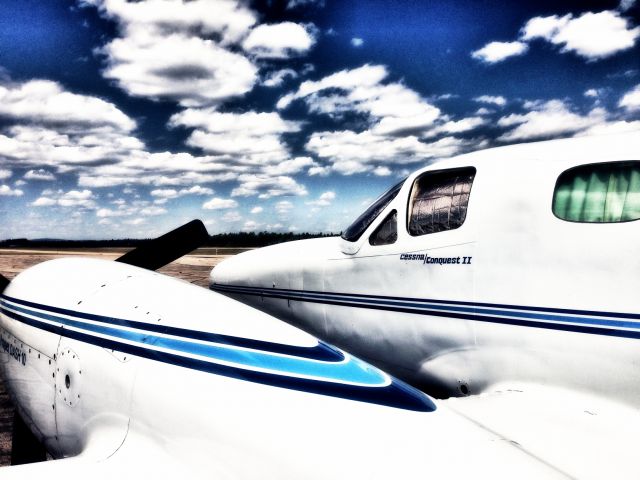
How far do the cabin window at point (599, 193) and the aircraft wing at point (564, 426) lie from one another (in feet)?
4.59

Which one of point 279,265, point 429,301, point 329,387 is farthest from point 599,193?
point 279,265

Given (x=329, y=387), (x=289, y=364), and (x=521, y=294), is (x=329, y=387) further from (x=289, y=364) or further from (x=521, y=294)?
(x=521, y=294)

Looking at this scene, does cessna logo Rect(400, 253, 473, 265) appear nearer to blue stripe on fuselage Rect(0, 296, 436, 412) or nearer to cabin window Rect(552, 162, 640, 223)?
cabin window Rect(552, 162, 640, 223)

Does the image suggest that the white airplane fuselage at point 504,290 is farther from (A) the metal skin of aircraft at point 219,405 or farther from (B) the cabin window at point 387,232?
(A) the metal skin of aircraft at point 219,405

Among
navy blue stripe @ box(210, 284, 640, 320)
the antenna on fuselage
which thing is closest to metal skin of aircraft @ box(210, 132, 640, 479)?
navy blue stripe @ box(210, 284, 640, 320)

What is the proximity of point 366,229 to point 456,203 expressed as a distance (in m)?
1.24

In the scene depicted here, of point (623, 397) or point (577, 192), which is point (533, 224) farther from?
point (623, 397)

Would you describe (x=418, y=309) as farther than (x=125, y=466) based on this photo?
Yes

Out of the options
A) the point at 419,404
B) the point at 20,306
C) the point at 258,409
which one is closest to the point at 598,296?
the point at 419,404

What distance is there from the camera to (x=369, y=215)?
220 inches

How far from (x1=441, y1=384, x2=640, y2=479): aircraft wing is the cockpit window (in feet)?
7.51

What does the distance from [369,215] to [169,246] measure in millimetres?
2900

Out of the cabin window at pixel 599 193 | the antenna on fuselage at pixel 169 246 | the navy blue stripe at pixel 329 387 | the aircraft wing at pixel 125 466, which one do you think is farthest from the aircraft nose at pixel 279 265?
the aircraft wing at pixel 125 466

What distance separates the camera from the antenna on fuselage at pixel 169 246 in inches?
253
